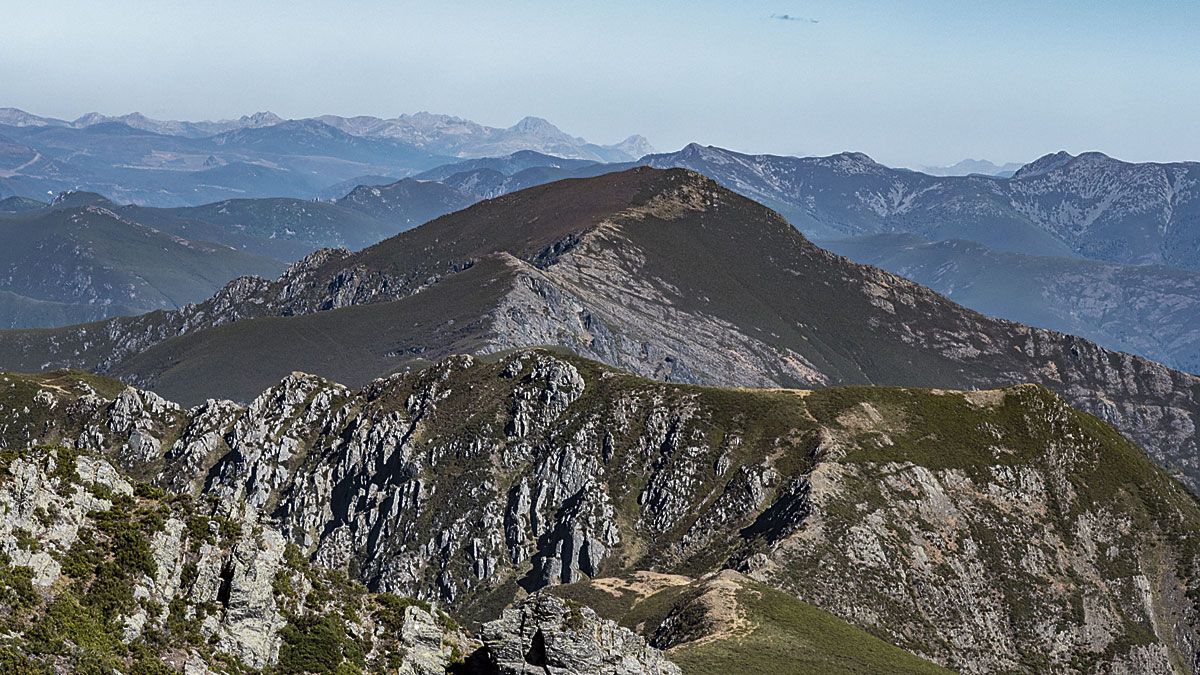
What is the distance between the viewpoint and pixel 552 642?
242 feet

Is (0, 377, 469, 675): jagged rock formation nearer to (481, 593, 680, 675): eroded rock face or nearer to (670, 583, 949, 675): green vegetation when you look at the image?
(481, 593, 680, 675): eroded rock face

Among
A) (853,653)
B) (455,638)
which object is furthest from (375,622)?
(853,653)

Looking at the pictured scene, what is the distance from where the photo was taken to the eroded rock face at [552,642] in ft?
239

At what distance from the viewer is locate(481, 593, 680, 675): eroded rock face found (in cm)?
7281

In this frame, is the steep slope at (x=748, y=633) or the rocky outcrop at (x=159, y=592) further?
the steep slope at (x=748, y=633)

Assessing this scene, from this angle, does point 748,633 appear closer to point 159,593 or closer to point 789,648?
point 789,648

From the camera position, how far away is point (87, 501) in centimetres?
7144

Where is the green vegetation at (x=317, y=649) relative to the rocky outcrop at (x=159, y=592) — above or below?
below

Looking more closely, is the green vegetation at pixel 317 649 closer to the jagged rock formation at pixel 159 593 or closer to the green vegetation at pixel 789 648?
the jagged rock formation at pixel 159 593

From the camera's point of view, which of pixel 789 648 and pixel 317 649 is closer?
pixel 317 649

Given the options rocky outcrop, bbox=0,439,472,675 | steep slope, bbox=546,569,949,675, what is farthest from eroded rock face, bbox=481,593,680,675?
steep slope, bbox=546,569,949,675

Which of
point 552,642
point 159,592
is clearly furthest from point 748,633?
point 159,592

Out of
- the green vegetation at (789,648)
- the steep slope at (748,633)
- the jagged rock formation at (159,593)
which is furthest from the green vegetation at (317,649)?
the steep slope at (748,633)

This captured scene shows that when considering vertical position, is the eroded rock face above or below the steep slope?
above
